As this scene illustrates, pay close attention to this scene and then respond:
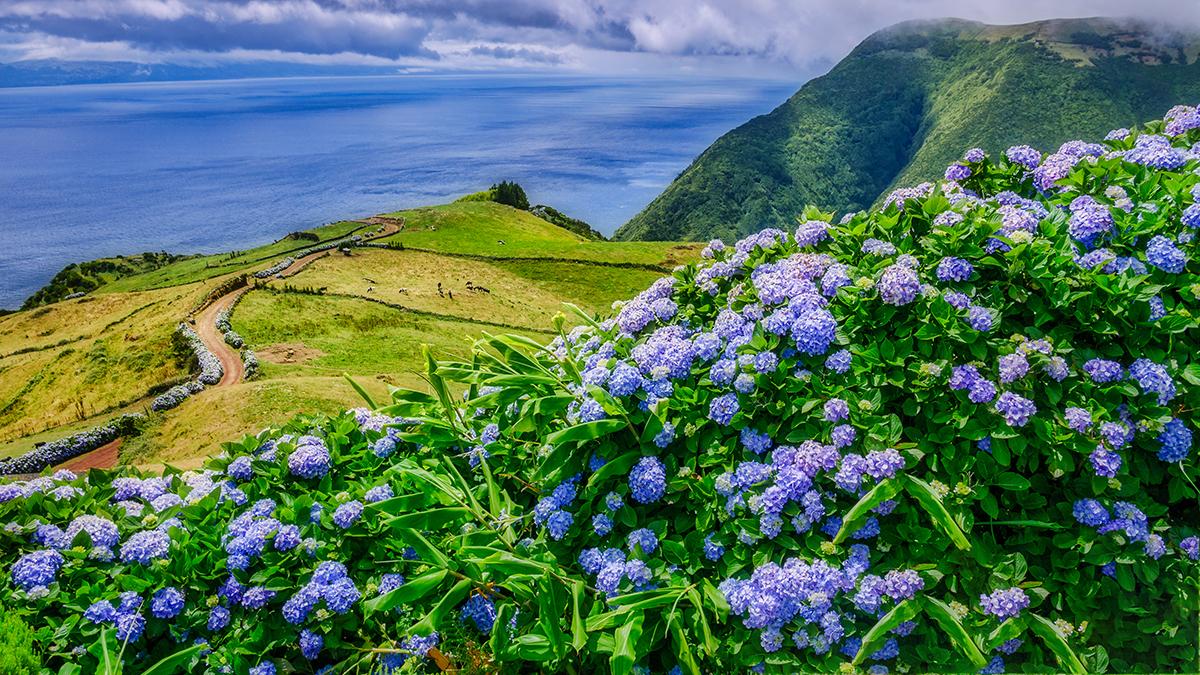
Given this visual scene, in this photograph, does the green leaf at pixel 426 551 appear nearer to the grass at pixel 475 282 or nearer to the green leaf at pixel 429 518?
the green leaf at pixel 429 518

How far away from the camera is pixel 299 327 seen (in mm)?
36812

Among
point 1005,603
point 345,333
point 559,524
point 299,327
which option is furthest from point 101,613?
point 299,327

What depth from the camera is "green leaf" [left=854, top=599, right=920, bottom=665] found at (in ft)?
8.75

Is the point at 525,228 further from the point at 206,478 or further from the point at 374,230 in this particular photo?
the point at 206,478

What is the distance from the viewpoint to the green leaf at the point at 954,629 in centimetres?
258

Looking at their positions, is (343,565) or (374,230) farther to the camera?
(374,230)

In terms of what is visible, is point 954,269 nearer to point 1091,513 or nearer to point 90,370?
point 1091,513

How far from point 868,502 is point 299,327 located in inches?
1488

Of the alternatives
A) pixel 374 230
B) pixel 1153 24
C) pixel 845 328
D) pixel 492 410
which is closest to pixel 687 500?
pixel 845 328

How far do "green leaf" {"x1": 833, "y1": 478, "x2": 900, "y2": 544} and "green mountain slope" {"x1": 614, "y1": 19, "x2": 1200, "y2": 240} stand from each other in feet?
456

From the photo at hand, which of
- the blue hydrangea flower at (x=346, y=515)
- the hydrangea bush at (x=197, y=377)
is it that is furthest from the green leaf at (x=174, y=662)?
the hydrangea bush at (x=197, y=377)

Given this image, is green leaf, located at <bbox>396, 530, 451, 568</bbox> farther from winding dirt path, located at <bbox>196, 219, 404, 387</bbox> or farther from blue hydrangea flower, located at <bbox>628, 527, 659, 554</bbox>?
winding dirt path, located at <bbox>196, 219, 404, 387</bbox>

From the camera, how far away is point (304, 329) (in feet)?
120

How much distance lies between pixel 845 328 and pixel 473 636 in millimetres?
2282
